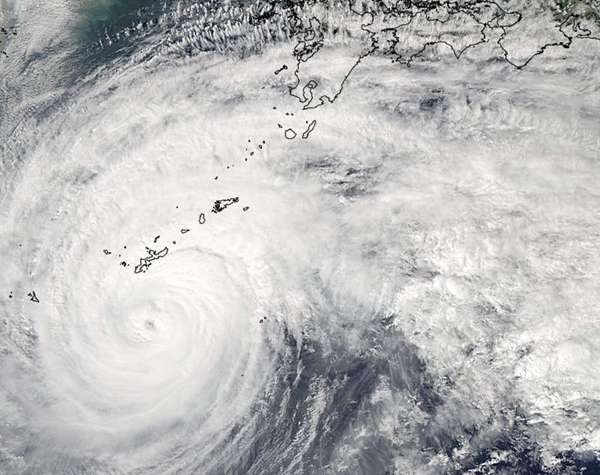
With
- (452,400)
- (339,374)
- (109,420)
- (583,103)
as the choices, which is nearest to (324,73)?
(583,103)

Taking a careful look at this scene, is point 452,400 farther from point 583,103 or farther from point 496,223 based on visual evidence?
point 583,103

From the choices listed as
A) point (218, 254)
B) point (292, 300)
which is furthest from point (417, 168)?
point (218, 254)

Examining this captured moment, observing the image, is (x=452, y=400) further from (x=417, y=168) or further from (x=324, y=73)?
(x=324, y=73)

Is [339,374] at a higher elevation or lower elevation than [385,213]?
lower

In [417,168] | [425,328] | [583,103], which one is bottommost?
[425,328]

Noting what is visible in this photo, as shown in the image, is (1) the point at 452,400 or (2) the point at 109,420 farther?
(2) the point at 109,420

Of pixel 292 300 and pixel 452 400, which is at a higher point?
pixel 292 300
